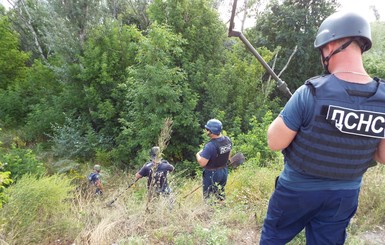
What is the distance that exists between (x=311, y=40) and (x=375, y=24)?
9.24m

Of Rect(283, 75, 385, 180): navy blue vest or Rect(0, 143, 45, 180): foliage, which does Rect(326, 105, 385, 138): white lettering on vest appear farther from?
Rect(0, 143, 45, 180): foliage

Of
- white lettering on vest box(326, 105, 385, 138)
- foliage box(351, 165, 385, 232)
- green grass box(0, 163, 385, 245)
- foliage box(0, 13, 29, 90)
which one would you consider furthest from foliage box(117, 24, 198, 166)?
foliage box(0, 13, 29, 90)

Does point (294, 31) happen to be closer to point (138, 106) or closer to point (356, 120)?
point (138, 106)

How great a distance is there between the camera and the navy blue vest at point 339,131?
1651 millimetres

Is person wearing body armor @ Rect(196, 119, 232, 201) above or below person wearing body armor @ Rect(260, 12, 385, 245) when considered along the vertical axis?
below

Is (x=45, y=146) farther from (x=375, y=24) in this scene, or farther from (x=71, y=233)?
(x=375, y=24)

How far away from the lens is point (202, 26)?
440 inches

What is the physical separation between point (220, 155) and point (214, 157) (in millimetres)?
105

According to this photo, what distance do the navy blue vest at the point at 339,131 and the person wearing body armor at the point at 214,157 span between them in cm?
330

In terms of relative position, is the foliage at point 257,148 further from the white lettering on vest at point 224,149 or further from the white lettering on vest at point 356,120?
the white lettering on vest at point 356,120

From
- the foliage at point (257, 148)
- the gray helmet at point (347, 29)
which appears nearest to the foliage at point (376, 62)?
the foliage at point (257, 148)

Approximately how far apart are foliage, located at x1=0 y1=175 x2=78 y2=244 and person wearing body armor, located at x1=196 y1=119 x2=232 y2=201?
6.94 feet

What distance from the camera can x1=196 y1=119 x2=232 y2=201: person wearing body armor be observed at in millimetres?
5082

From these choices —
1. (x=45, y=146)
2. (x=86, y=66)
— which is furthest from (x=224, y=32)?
(x=45, y=146)
